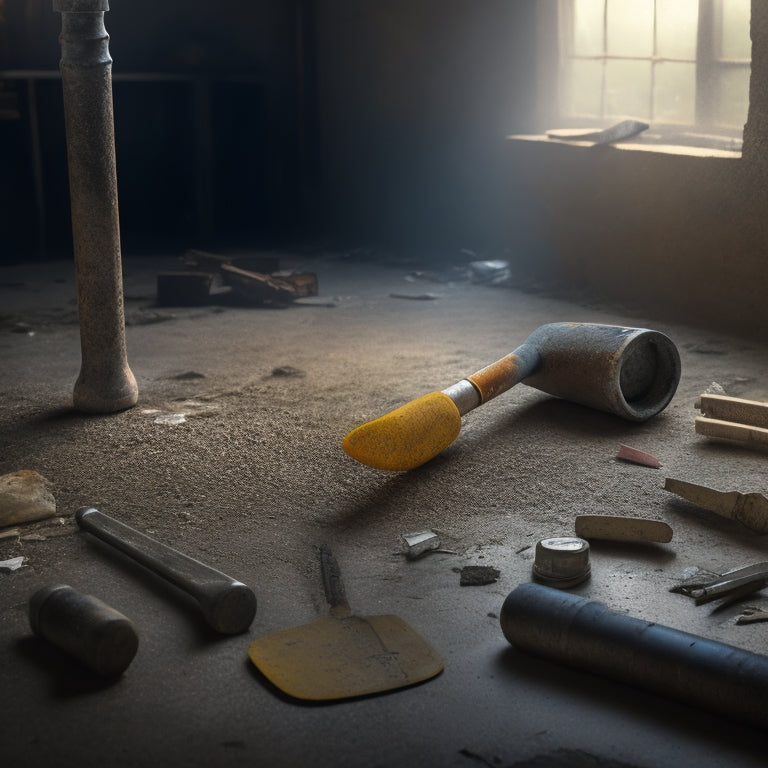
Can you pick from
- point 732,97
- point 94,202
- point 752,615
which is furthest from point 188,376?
point 732,97

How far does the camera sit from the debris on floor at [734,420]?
4102 mm

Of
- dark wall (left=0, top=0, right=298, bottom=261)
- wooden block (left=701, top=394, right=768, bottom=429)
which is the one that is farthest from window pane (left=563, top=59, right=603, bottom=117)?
wooden block (left=701, top=394, right=768, bottom=429)

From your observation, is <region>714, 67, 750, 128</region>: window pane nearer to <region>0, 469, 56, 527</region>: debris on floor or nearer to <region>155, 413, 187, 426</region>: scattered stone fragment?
<region>155, 413, 187, 426</region>: scattered stone fragment

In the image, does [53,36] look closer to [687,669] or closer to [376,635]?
[376,635]

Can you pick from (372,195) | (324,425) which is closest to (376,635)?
(324,425)

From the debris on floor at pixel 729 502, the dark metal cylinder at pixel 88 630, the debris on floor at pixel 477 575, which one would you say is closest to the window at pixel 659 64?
the debris on floor at pixel 729 502

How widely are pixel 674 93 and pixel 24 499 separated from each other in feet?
18.6

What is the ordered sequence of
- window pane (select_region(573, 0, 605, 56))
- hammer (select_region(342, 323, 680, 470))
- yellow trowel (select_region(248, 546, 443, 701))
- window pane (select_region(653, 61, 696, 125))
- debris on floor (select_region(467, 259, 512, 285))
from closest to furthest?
1. yellow trowel (select_region(248, 546, 443, 701))
2. hammer (select_region(342, 323, 680, 470))
3. window pane (select_region(653, 61, 696, 125))
4. window pane (select_region(573, 0, 605, 56))
5. debris on floor (select_region(467, 259, 512, 285))

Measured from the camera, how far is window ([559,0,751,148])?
678 cm

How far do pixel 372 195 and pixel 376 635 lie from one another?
7.72 metres

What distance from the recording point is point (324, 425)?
4508mm

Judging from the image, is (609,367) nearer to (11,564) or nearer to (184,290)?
(11,564)

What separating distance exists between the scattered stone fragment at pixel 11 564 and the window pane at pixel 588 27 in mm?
6292

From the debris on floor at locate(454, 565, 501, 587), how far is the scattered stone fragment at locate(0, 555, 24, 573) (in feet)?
4.73
